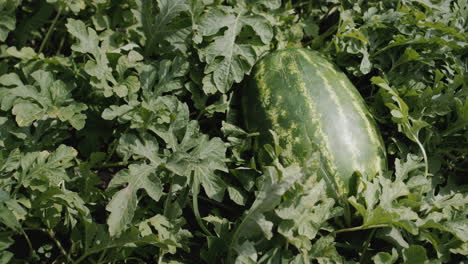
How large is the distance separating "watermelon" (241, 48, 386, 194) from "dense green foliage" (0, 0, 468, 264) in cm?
11

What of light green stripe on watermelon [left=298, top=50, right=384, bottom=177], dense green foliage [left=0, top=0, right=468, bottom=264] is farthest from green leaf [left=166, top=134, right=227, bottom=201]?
light green stripe on watermelon [left=298, top=50, right=384, bottom=177]

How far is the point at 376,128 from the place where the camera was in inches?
119

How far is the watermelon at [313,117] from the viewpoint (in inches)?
109

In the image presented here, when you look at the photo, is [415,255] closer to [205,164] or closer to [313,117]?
[313,117]

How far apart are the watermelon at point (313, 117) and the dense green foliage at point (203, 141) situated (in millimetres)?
106

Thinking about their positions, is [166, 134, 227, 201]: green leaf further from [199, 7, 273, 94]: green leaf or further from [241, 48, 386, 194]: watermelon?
[199, 7, 273, 94]: green leaf

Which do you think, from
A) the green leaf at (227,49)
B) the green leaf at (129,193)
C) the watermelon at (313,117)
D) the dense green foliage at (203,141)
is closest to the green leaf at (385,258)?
the dense green foliage at (203,141)

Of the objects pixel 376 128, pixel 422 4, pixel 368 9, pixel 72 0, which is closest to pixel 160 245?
pixel 376 128

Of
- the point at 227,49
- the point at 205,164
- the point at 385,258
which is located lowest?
the point at 385,258

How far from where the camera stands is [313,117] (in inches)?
112

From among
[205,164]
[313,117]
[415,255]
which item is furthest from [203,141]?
[415,255]

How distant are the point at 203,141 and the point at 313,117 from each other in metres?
0.62

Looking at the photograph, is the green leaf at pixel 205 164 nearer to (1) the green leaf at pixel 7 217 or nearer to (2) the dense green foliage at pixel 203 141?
(2) the dense green foliage at pixel 203 141

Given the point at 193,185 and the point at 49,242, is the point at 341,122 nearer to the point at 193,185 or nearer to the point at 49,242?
the point at 193,185
